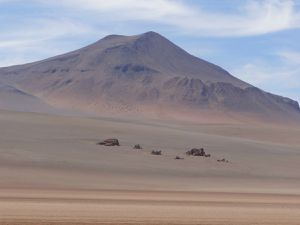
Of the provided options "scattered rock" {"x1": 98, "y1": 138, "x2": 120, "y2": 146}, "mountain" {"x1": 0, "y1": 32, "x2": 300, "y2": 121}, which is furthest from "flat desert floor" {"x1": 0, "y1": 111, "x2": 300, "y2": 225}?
"mountain" {"x1": 0, "y1": 32, "x2": 300, "y2": 121}

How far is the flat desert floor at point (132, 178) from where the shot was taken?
2338 centimetres

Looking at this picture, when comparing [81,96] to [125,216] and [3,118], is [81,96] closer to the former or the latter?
[3,118]

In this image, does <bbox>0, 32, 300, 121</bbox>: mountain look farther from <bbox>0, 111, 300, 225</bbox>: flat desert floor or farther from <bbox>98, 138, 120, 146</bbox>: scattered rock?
<bbox>98, 138, 120, 146</bbox>: scattered rock

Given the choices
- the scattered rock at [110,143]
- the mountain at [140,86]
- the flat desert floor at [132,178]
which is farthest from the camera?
the mountain at [140,86]

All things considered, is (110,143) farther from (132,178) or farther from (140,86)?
(140,86)

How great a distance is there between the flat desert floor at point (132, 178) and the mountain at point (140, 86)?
78.6 m

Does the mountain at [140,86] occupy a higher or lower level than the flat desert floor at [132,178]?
higher

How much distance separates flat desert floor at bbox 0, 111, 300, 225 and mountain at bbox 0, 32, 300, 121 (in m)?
78.6

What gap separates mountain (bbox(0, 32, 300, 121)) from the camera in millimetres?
144250

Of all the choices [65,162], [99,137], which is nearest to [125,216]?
[65,162]

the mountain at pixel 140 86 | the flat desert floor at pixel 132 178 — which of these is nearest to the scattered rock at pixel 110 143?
the flat desert floor at pixel 132 178

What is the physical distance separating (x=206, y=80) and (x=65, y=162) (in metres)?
117

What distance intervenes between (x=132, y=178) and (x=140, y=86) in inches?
4479

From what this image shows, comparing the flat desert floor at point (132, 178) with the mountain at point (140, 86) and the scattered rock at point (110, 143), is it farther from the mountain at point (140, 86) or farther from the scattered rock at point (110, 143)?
the mountain at point (140, 86)
